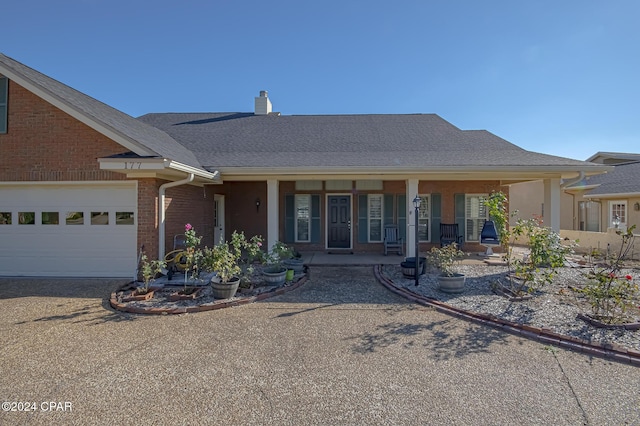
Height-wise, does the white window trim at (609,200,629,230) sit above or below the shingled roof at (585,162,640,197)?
below

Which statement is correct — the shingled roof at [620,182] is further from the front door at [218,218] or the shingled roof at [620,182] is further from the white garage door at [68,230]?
the white garage door at [68,230]

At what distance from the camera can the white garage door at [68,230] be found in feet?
24.1

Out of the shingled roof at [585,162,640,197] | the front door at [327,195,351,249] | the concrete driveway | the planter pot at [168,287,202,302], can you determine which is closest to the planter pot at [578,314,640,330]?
the concrete driveway

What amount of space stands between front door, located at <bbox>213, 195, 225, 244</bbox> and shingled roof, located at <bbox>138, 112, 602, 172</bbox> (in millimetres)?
1649

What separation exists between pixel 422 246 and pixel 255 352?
8.13m

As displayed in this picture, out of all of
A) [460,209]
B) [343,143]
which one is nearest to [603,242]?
[460,209]

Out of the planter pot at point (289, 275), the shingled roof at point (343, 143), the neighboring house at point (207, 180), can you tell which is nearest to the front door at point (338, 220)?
the neighboring house at point (207, 180)

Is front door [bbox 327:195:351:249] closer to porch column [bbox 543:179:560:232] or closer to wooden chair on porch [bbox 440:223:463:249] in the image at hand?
wooden chair on porch [bbox 440:223:463:249]

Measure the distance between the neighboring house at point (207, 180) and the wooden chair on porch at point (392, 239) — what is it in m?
0.29

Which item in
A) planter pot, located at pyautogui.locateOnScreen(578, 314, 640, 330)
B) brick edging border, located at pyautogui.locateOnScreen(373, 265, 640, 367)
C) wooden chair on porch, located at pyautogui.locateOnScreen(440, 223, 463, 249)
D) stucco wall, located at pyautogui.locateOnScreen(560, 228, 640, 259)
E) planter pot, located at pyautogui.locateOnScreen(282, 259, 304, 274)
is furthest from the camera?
wooden chair on porch, located at pyautogui.locateOnScreen(440, 223, 463, 249)

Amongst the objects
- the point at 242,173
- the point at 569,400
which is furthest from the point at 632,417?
the point at 242,173

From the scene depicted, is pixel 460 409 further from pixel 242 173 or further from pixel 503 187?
pixel 503 187

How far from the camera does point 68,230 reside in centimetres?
745

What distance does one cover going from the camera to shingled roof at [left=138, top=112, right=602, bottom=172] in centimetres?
832
